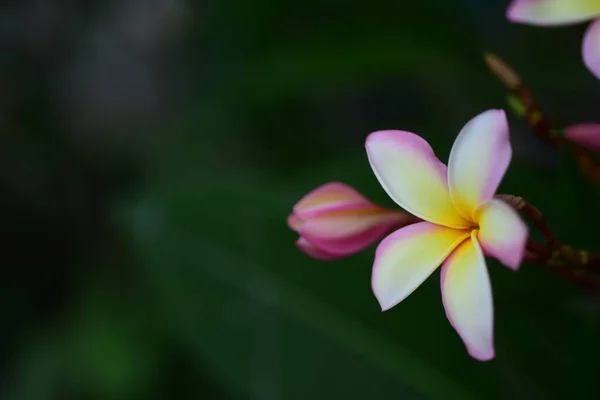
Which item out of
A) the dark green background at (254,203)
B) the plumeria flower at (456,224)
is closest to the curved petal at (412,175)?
the plumeria flower at (456,224)

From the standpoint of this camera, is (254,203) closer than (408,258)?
No

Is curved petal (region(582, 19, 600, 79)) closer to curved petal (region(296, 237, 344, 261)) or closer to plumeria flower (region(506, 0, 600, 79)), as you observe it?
plumeria flower (region(506, 0, 600, 79))

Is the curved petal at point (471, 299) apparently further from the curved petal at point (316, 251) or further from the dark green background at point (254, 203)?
the dark green background at point (254, 203)

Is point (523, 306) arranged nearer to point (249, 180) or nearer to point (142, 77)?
point (249, 180)

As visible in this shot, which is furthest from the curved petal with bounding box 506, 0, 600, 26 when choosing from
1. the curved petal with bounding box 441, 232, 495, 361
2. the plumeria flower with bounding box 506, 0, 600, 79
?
the curved petal with bounding box 441, 232, 495, 361

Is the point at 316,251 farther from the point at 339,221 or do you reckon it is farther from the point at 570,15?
the point at 570,15

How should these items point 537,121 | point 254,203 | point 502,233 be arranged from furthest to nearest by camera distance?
point 254,203, point 537,121, point 502,233

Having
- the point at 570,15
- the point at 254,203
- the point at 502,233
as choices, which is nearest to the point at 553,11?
the point at 570,15
